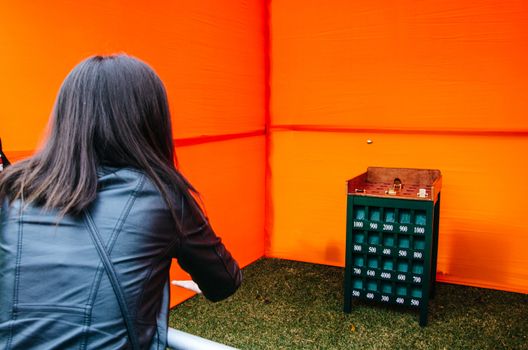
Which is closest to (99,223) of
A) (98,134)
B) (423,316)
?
(98,134)

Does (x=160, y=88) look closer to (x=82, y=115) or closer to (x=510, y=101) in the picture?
(x=82, y=115)

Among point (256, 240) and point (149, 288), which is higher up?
point (149, 288)

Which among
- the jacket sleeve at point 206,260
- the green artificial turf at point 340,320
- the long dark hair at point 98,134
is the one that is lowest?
the green artificial turf at point 340,320

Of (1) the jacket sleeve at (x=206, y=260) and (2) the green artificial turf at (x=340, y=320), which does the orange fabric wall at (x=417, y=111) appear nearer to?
Result: (2) the green artificial turf at (x=340, y=320)

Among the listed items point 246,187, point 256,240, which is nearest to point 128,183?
point 246,187

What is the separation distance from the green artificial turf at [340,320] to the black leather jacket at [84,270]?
1.96m

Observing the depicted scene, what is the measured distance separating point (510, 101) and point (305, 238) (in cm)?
201

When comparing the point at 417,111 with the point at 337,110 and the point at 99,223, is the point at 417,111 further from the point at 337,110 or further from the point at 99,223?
the point at 99,223

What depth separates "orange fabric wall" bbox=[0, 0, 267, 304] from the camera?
2.25 m

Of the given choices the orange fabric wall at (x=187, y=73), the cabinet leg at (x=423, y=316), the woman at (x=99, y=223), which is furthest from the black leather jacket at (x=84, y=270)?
the cabinet leg at (x=423, y=316)

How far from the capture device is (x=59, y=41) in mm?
2396

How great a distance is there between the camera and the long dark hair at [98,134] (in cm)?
100

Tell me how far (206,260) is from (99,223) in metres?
0.29

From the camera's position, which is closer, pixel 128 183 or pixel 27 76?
pixel 128 183
